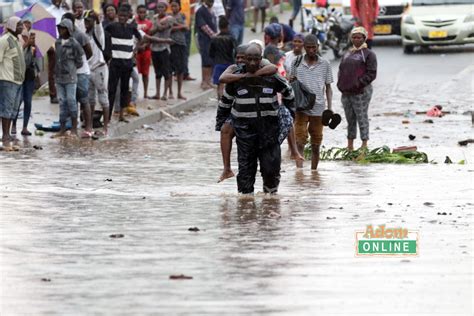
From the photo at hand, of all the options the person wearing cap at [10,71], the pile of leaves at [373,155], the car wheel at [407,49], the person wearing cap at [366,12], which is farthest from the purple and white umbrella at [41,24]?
the car wheel at [407,49]

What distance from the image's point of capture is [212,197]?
14.1 metres

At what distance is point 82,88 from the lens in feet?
67.5

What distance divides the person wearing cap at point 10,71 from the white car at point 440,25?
1580 centimetres

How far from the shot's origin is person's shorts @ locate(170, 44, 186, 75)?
86.0 ft

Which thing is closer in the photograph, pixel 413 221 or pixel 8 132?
pixel 413 221

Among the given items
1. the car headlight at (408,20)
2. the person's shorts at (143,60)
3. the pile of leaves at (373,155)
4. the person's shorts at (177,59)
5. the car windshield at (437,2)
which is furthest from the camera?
the car windshield at (437,2)

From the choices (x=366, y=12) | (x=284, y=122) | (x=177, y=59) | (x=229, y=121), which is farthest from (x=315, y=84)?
(x=366, y=12)

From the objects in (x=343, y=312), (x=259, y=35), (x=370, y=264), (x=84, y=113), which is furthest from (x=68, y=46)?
(x=259, y=35)

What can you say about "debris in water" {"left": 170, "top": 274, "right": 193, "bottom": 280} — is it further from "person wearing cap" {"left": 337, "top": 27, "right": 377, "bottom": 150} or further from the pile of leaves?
"person wearing cap" {"left": 337, "top": 27, "right": 377, "bottom": 150}

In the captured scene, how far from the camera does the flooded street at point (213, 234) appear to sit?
9.08m

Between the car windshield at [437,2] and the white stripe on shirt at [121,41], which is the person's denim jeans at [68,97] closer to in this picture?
the white stripe on shirt at [121,41]

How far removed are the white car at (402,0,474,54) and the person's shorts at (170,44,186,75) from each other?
845 cm

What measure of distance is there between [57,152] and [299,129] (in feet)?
11.4

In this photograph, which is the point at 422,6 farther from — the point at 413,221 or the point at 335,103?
the point at 413,221
